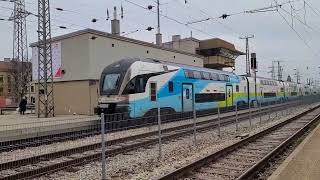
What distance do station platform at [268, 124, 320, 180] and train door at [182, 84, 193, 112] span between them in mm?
12832

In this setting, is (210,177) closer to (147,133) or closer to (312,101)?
(147,133)

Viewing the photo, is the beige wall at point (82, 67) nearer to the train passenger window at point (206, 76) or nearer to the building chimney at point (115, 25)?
the building chimney at point (115, 25)

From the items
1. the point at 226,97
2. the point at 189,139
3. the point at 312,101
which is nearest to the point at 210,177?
the point at 189,139

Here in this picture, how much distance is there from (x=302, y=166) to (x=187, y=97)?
16757 millimetres

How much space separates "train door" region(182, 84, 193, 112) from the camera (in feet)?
85.4

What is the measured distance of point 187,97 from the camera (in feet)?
87.1

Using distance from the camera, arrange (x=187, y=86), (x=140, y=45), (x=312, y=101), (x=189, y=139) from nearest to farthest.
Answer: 1. (x=189, y=139)
2. (x=187, y=86)
3. (x=140, y=45)
4. (x=312, y=101)

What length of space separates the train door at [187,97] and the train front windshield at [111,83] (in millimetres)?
5165

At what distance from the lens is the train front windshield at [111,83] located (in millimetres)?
22156

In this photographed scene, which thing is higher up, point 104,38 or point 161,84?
point 104,38

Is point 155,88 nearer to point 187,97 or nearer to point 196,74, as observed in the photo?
point 187,97

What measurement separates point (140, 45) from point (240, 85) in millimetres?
10184

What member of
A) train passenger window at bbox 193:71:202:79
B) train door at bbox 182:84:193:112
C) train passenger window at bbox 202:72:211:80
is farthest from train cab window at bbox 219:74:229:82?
train door at bbox 182:84:193:112

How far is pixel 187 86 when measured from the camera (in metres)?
26.4
